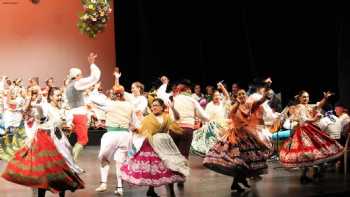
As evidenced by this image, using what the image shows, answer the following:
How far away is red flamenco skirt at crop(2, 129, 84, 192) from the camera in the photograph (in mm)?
6656

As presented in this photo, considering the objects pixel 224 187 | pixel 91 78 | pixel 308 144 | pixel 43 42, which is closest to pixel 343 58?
pixel 308 144

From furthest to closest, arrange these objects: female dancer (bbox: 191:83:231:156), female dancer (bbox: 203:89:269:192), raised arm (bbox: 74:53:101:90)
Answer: female dancer (bbox: 191:83:231:156) → raised arm (bbox: 74:53:101:90) → female dancer (bbox: 203:89:269:192)


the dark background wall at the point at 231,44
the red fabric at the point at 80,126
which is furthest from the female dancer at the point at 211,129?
the dark background wall at the point at 231,44

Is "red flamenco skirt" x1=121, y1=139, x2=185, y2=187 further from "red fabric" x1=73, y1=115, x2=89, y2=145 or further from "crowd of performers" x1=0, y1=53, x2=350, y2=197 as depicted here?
"red fabric" x1=73, y1=115, x2=89, y2=145

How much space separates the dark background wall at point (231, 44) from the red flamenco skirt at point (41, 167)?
7022mm

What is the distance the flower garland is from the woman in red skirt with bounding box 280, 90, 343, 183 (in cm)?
384

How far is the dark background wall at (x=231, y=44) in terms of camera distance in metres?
13.2

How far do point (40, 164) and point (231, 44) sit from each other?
9152 millimetres

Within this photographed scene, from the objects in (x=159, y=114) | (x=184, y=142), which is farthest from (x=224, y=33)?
(x=159, y=114)

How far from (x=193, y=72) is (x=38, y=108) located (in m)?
9.50

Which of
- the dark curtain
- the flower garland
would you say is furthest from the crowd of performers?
the dark curtain

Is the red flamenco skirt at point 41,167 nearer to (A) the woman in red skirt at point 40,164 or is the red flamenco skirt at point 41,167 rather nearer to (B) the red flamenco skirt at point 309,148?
(A) the woman in red skirt at point 40,164

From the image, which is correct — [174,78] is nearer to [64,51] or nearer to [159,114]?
[64,51]

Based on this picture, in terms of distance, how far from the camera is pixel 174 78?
53.6ft
